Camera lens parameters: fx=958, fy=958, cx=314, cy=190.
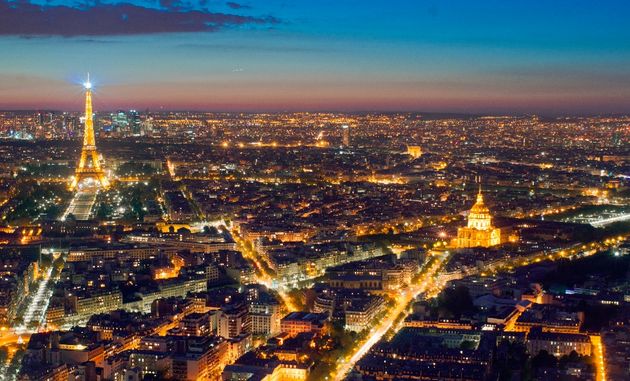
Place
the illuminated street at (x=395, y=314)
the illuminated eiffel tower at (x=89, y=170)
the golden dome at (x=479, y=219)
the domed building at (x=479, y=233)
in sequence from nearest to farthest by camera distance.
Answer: the illuminated street at (x=395, y=314), the domed building at (x=479, y=233), the golden dome at (x=479, y=219), the illuminated eiffel tower at (x=89, y=170)

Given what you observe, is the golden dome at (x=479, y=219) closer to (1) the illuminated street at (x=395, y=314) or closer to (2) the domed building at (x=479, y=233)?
(2) the domed building at (x=479, y=233)

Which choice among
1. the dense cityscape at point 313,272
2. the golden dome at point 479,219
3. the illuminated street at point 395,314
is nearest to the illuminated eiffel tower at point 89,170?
the dense cityscape at point 313,272

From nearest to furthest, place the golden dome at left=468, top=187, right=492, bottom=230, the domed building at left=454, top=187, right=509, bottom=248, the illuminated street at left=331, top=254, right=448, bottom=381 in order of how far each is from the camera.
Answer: the illuminated street at left=331, top=254, right=448, bottom=381, the domed building at left=454, top=187, right=509, bottom=248, the golden dome at left=468, top=187, right=492, bottom=230

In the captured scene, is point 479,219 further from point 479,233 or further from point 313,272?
point 313,272

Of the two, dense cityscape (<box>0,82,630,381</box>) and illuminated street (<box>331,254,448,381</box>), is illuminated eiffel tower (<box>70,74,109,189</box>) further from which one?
illuminated street (<box>331,254,448,381</box>)

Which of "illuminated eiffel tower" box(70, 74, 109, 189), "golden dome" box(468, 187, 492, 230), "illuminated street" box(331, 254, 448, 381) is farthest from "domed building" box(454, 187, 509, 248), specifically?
"illuminated eiffel tower" box(70, 74, 109, 189)

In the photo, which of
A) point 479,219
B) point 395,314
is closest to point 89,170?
point 479,219
